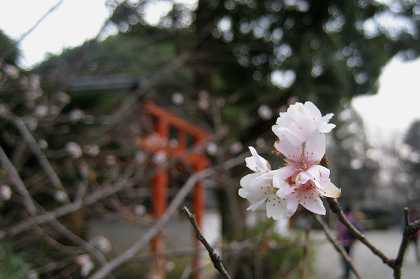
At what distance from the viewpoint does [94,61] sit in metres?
5.93

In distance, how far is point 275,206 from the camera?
3.03ft

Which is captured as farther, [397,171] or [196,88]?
[397,171]

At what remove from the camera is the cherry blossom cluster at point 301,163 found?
85cm

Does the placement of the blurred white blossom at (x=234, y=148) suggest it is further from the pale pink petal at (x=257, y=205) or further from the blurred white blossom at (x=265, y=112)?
the pale pink petal at (x=257, y=205)

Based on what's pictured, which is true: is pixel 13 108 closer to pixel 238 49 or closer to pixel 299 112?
pixel 238 49

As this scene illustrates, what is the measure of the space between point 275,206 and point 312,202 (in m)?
0.08

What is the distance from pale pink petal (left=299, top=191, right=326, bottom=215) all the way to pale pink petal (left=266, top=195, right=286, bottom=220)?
5cm

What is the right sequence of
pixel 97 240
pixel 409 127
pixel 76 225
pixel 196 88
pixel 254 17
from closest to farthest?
pixel 97 240 → pixel 76 225 → pixel 254 17 → pixel 196 88 → pixel 409 127

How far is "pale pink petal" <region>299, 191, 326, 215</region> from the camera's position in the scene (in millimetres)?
871

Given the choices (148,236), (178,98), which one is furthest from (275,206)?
(178,98)

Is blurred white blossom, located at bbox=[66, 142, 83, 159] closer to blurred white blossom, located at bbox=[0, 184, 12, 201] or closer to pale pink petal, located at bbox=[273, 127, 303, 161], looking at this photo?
blurred white blossom, located at bbox=[0, 184, 12, 201]

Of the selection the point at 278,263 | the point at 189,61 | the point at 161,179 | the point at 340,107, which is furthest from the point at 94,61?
the point at 278,263

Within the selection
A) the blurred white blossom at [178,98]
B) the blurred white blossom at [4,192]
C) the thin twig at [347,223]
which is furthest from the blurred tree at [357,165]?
the thin twig at [347,223]

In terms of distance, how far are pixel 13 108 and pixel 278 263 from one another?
5.10 meters
